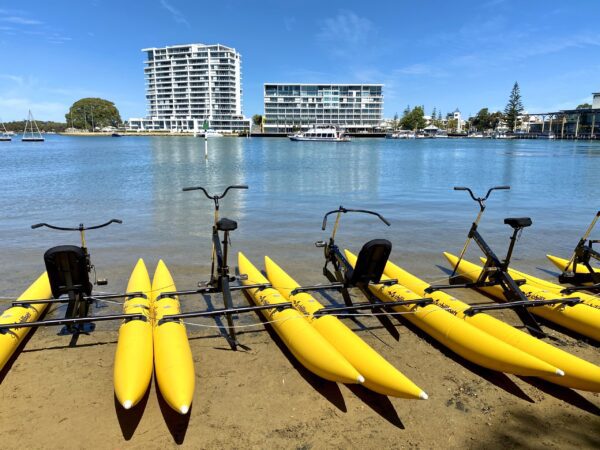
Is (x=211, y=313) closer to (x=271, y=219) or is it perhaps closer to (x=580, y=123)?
(x=271, y=219)

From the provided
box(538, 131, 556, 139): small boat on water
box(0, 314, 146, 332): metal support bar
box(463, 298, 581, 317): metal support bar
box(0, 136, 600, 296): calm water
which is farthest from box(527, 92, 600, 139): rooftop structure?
box(0, 314, 146, 332): metal support bar

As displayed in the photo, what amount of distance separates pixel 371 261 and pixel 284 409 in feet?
8.44

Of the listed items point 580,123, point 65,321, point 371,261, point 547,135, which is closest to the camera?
point 65,321

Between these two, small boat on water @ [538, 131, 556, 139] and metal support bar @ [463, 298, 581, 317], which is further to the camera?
small boat on water @ [538, 131, 556, 139]

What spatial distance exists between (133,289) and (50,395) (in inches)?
103

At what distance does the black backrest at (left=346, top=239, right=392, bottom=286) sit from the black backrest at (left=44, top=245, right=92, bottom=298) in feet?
13.0

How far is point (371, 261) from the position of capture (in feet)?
20.2

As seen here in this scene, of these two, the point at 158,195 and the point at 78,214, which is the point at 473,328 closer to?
the point at 78,214

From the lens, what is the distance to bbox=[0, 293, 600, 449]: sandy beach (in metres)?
4.06

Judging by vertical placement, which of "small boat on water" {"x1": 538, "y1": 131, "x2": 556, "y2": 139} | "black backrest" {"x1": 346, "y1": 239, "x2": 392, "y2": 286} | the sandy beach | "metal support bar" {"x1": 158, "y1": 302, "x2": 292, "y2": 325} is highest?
"small boat on water" {"x1": 538, "y1": 131, "x2": 556, "y2": 139}

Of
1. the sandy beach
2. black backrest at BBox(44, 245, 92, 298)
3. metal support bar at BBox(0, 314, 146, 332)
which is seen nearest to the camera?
the sandy beach

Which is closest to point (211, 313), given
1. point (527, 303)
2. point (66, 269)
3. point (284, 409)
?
point (284, 409)

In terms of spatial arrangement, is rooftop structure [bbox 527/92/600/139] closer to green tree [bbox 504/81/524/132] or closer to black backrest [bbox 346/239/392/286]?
green tree [bbox 504/81/524/132]

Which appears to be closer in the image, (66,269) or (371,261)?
(66,269)
